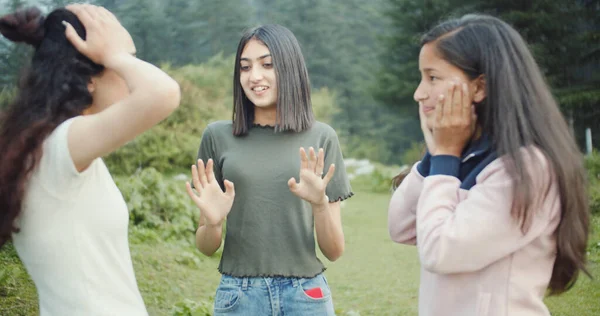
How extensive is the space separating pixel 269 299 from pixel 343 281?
4145mm

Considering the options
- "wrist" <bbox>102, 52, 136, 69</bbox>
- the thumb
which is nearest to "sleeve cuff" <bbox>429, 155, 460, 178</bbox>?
"wrist" <bbox>102, 52, 136, 69</bbox>

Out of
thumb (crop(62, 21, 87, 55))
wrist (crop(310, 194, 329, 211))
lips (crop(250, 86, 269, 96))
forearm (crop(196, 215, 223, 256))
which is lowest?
forearm (crop(196, 215, 223, 256))

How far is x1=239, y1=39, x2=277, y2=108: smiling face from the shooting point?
241 centimetres

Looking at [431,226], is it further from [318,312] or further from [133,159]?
[133,159]

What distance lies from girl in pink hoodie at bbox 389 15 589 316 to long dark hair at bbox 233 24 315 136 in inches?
30.1

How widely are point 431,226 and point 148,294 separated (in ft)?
12.9

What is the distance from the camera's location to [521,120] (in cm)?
158

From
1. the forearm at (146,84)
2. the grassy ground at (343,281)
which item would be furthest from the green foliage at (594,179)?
the forearm at (146,84)

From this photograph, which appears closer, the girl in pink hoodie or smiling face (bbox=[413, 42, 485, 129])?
the girl in pink hoodie

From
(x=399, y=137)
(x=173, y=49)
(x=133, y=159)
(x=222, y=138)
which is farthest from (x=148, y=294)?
(x=399, y=137)

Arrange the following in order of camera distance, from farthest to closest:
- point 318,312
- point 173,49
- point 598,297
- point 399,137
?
1. point 399,137
2. point 173,49
3. point 598,297
4. point 318,312

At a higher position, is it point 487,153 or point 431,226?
point 487,153

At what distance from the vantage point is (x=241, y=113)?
2.47 meters

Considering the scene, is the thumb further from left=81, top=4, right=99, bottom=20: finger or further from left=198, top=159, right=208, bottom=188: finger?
left=198, top=159, right=208, bottom=188: finger
